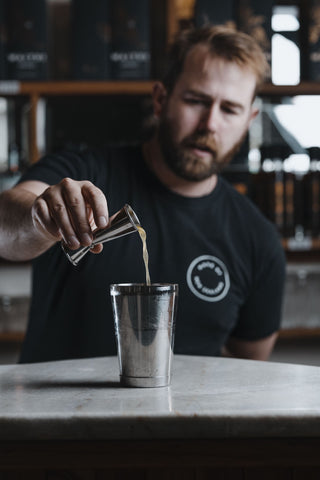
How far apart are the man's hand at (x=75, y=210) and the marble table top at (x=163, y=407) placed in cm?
22

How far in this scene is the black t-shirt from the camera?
150cm

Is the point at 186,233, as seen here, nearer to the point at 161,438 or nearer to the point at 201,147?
the point at 201,147

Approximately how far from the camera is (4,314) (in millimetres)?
2344

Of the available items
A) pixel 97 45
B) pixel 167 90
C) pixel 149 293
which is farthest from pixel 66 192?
pixel 97 45

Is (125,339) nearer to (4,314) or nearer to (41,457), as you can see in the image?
(41,457)

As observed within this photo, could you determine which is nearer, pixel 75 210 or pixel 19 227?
pixel 75 210

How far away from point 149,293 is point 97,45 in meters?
1.55

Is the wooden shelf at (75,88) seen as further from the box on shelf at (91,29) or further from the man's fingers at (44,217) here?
the man's fingers at (44,217)

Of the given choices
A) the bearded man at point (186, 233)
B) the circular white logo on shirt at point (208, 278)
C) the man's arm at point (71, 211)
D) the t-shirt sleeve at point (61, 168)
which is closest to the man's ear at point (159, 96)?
the bearded man at point (186, 233)

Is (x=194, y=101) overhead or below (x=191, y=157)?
overhead

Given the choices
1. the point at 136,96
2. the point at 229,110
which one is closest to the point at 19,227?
the point at 229,110

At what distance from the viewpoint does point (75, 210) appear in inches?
36.4

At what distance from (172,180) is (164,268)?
10.6 inches

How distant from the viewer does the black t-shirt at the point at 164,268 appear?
150 centimetres
